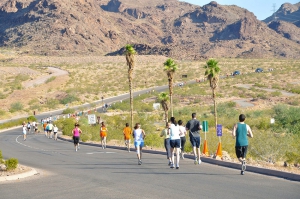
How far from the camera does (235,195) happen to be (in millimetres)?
12594

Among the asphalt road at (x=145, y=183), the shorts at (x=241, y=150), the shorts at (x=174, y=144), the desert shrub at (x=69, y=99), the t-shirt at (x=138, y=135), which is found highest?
the desert shrub at (x=69, y=99)

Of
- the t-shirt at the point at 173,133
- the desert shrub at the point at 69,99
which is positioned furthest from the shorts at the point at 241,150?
the desert shrub at the point at 69,99

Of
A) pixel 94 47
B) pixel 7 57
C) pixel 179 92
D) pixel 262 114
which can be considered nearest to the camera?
pixel 262 114

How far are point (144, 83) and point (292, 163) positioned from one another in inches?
3521

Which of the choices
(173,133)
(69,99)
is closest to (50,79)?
(69,99)

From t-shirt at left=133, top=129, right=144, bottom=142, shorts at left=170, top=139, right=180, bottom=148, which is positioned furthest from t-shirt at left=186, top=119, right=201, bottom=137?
t-shirt at left=133, top=129, right=144, bottom=142

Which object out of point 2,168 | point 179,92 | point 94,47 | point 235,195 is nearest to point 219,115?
point 179,92

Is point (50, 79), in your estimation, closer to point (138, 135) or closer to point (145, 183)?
point (138, 135)

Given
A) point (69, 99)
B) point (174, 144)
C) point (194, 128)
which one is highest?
point (69, 99)

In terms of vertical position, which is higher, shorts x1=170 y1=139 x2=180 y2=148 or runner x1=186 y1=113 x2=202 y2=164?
runner x1=186 y1=113 x2=202 y2=164

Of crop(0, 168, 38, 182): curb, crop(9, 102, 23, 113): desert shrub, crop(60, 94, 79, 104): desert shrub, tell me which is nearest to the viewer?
crop(0, 168, 38, 182): curb

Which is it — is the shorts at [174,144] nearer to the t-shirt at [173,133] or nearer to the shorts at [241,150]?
the t-shirt at [173,133]

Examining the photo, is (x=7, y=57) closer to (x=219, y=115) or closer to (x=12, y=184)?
(x=219, y=115)

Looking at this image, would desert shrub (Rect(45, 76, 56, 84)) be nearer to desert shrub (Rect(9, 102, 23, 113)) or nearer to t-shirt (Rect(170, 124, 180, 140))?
desert shrub (Rect(9, 102, 23, 113))
